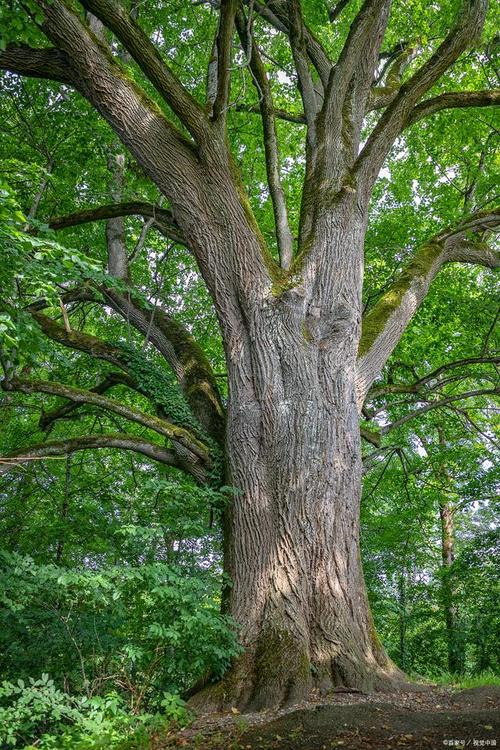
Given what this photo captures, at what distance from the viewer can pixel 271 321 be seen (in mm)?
5340

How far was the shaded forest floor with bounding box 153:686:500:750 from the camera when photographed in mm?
3125

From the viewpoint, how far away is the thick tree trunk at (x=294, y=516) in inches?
168

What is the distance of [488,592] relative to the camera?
28.3 ft

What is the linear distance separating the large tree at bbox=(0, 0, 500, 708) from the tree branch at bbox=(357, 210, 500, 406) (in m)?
0.03

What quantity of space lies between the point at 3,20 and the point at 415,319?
767 cm

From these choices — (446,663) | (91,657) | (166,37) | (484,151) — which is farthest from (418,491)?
(166,37)

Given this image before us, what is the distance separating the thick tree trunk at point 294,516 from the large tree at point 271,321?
0.01 m

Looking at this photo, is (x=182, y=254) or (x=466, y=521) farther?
(x=466, y=521)

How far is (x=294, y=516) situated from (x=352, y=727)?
1.67 meters

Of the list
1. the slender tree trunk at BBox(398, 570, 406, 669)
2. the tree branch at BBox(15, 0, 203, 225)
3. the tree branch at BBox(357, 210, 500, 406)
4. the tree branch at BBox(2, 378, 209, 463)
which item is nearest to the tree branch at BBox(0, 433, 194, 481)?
the tree branch at BBox(2, 378, 209, 463)

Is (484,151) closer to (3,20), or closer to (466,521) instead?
(3,20)

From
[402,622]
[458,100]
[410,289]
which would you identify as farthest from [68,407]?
[402,622]

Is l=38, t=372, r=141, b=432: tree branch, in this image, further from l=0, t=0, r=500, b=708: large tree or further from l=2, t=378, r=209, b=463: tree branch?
l=2, t=378, r=209, b=463: tree branch

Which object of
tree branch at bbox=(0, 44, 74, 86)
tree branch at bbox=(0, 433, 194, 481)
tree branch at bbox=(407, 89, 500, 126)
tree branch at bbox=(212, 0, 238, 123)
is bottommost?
tree branch at bbox=(0, 433, 194, 481)
